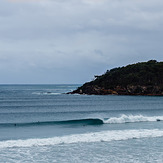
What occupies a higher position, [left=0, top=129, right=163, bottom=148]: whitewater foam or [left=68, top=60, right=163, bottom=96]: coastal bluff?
[left=68, top=60, right=163, bottom=96]: coastal bluff

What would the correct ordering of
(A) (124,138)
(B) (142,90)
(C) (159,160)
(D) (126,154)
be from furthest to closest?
(B) (142,90) < (A) (124,138) < (D) (126,154) < (C) (159,160)

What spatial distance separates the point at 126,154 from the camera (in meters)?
18.8

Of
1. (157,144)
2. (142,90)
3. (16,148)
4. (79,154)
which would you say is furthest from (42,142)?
(142,90)

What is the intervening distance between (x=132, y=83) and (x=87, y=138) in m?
79.3

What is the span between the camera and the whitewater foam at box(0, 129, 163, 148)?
22203 millimetres

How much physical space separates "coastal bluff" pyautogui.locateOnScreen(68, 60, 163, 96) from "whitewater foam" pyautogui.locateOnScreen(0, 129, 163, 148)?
74188mm

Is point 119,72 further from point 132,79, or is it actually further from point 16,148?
point 16,148

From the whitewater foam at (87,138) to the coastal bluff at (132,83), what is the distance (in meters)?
74.2

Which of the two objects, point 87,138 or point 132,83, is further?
point 132,83

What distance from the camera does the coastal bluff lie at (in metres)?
100

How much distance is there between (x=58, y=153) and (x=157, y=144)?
292 inches

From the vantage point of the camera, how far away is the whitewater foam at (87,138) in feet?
72.8

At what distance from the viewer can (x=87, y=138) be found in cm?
2433

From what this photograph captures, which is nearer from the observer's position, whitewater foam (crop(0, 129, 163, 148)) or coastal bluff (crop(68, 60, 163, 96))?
whitewater foam (crop(0, 129, 163, 148))
